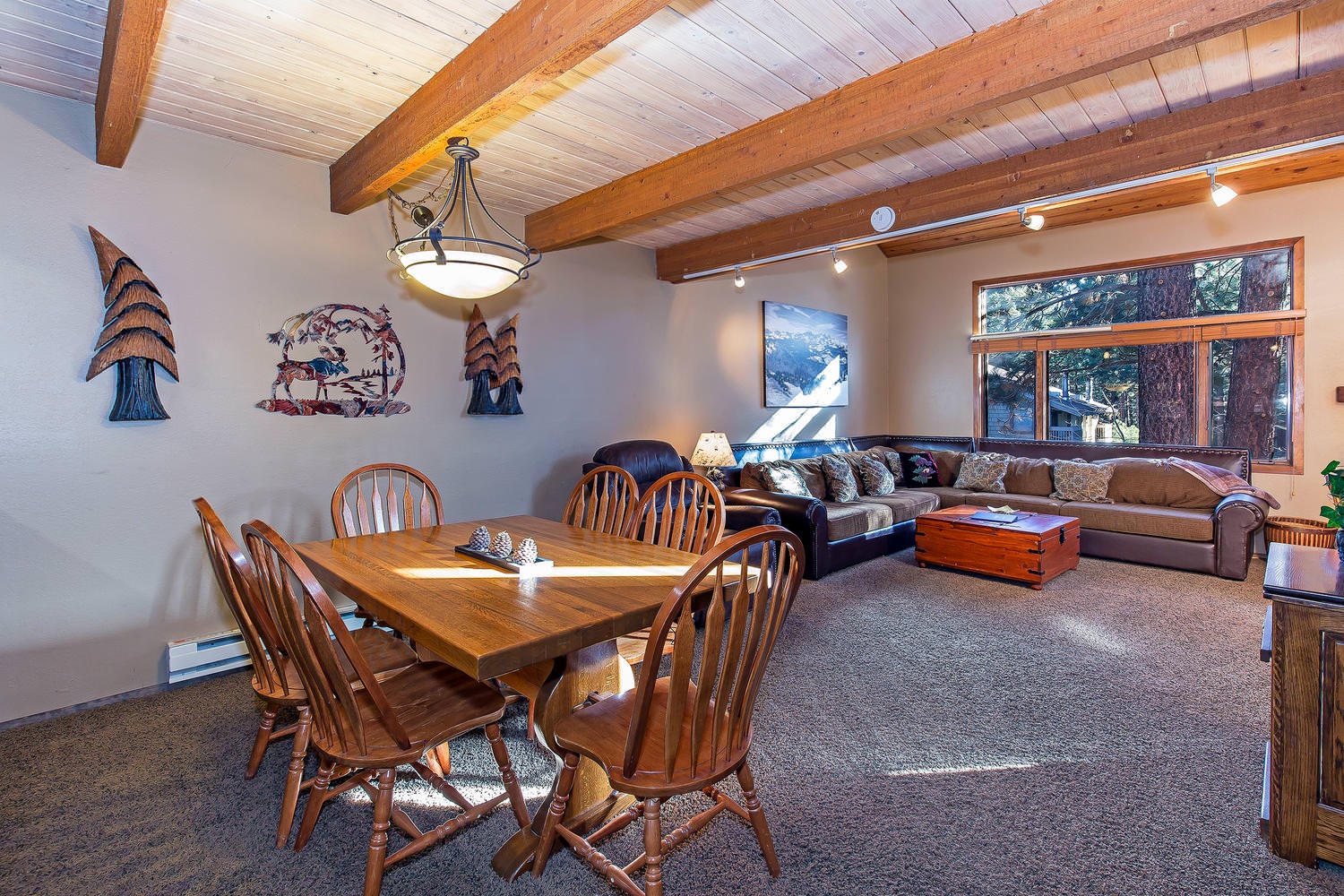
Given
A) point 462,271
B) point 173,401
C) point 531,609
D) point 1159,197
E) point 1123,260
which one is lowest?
point 531,609

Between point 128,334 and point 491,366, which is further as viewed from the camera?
point 491,366

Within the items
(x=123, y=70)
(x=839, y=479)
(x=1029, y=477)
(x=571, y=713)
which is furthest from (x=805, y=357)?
(x=123, y=70)

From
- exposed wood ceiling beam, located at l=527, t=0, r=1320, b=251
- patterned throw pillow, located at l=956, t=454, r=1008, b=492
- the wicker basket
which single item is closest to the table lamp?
exposed wood ceiling beam, located at l=527, t=0, r=1320, b=251

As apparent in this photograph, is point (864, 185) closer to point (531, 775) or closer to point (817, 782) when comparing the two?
point (817, 782)

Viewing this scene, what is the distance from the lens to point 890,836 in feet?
6.17

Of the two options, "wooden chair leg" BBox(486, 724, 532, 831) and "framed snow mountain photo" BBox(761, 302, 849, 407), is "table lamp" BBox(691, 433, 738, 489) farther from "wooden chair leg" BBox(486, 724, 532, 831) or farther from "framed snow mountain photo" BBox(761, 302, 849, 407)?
"wooden chair leg" BBox(486, 724, 532, 831)

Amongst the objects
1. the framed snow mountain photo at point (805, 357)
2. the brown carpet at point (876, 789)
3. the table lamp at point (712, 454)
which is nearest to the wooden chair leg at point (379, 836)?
the brown carpet at point (876, 789)

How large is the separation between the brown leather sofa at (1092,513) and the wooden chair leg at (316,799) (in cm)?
330

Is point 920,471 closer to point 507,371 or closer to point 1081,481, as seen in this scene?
point 1081,481

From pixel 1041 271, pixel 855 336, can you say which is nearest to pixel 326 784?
pixel 855 336

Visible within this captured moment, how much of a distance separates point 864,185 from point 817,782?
3.11 meters

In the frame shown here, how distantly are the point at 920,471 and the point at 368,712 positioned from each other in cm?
571

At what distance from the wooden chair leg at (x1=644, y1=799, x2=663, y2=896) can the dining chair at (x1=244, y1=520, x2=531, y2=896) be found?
53 centimetres

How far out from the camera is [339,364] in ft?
11.3
